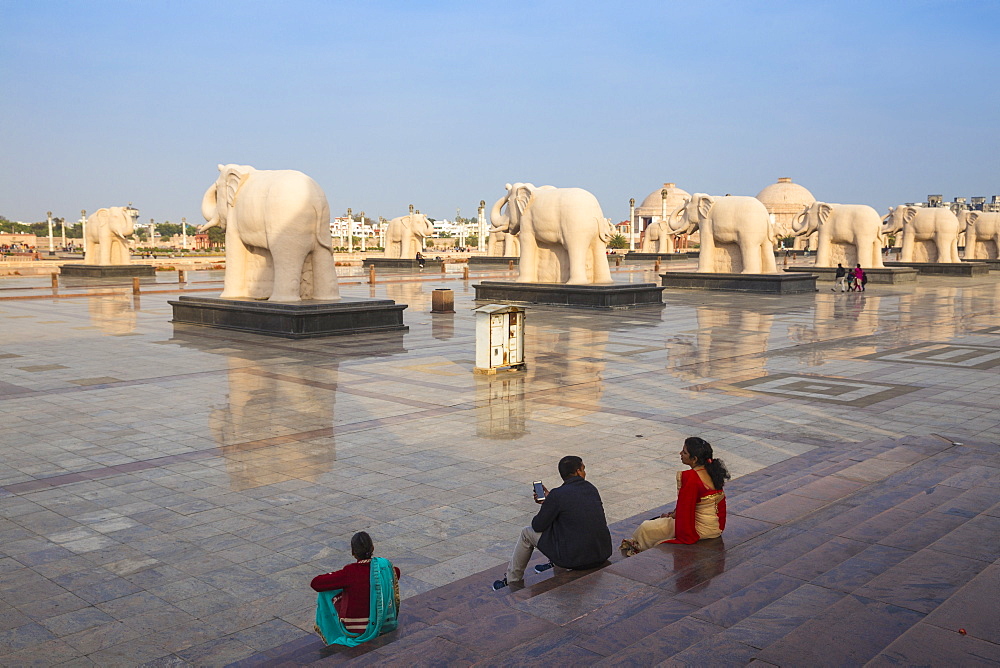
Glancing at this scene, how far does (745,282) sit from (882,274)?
8.21 meters

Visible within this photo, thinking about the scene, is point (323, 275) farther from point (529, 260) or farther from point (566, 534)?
point (566, 534)

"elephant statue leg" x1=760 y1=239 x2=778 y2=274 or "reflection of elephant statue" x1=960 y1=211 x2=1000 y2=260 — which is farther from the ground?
"reflection of elephant statue" x1=960 y1=211 x2=1000 y2=260

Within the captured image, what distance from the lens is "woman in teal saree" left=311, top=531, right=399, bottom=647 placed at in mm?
4621

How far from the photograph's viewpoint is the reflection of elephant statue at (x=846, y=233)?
35.2 metres

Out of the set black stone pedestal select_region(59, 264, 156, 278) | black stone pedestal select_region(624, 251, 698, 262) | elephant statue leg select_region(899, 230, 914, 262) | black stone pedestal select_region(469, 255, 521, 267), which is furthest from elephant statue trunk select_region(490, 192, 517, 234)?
black stone pedestal select_region(624, 251, 698, 262)

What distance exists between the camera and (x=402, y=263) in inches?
1885

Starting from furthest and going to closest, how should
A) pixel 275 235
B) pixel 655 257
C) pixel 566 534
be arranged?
pixel 655 257, pixel 275 235, pixel 566 534

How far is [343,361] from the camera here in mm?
14320

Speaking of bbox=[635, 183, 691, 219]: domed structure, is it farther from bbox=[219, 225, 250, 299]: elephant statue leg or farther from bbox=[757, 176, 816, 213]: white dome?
bbox=[219, 225, 250, 299]: elephant statue leg

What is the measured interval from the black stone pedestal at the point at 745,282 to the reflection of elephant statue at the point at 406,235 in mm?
21051

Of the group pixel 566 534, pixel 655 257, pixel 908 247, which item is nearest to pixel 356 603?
pixel 566 534

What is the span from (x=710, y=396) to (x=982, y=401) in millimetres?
3280

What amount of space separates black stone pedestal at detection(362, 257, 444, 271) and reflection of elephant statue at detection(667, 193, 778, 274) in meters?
18.1

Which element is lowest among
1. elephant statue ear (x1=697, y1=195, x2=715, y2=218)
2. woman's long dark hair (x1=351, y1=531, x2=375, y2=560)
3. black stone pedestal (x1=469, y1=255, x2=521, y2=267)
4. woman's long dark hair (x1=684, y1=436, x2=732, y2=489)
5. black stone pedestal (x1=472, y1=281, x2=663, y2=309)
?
woman's long dark hair (x1=351, y1=531, x2=375, y2=560)
